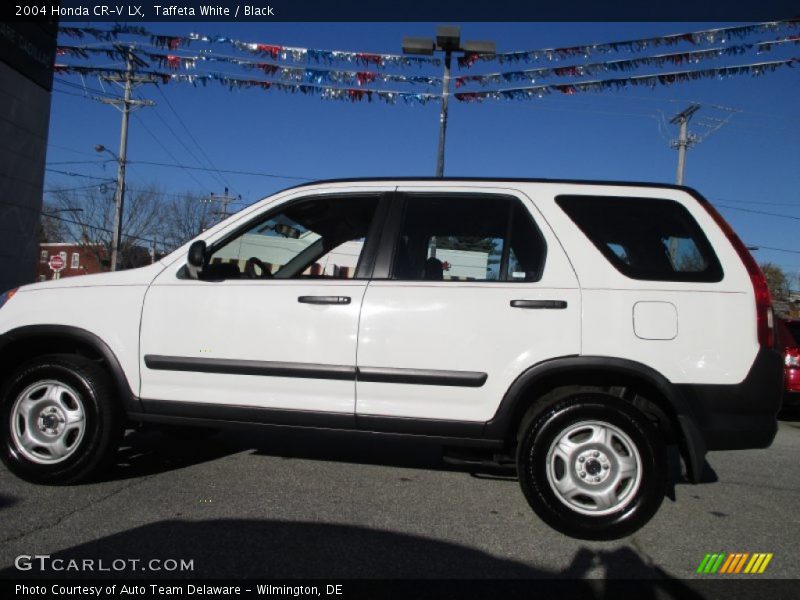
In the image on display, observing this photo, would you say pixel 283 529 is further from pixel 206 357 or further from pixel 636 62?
pixel 636 62

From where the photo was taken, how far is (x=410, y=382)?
10.7 ft

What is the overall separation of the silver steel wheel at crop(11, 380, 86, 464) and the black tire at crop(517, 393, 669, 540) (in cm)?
270

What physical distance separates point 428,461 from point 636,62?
863 centimetres

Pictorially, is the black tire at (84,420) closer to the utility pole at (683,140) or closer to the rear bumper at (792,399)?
the rear bumper at (792,399)

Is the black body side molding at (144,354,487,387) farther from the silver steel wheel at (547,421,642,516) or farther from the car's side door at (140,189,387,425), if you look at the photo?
the silver steel wheel at (547,421,642,516)

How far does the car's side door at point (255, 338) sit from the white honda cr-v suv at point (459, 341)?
12 millimetres

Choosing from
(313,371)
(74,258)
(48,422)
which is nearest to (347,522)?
(313,371)

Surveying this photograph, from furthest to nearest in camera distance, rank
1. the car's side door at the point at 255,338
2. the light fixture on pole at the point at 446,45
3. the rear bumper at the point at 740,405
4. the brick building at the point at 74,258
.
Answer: the brick building at the point at 74,258, the light fixture on pole at the point at 446,45, the car's side door at the point at 255,338, the rear bumper at the point at 740,405

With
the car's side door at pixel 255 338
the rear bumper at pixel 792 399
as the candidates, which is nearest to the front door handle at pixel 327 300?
the car's side door at pixel 255 338

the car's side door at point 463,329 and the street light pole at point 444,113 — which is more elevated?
the street light pole at point 444,113

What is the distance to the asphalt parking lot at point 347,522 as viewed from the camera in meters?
2.82

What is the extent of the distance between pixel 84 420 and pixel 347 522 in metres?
1.75

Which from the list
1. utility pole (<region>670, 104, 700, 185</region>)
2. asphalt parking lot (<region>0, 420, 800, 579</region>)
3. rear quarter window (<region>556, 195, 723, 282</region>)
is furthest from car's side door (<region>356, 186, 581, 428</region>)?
utility pole (<region>670, 104, 700, 185</region>)

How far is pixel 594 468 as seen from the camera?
3.15m
